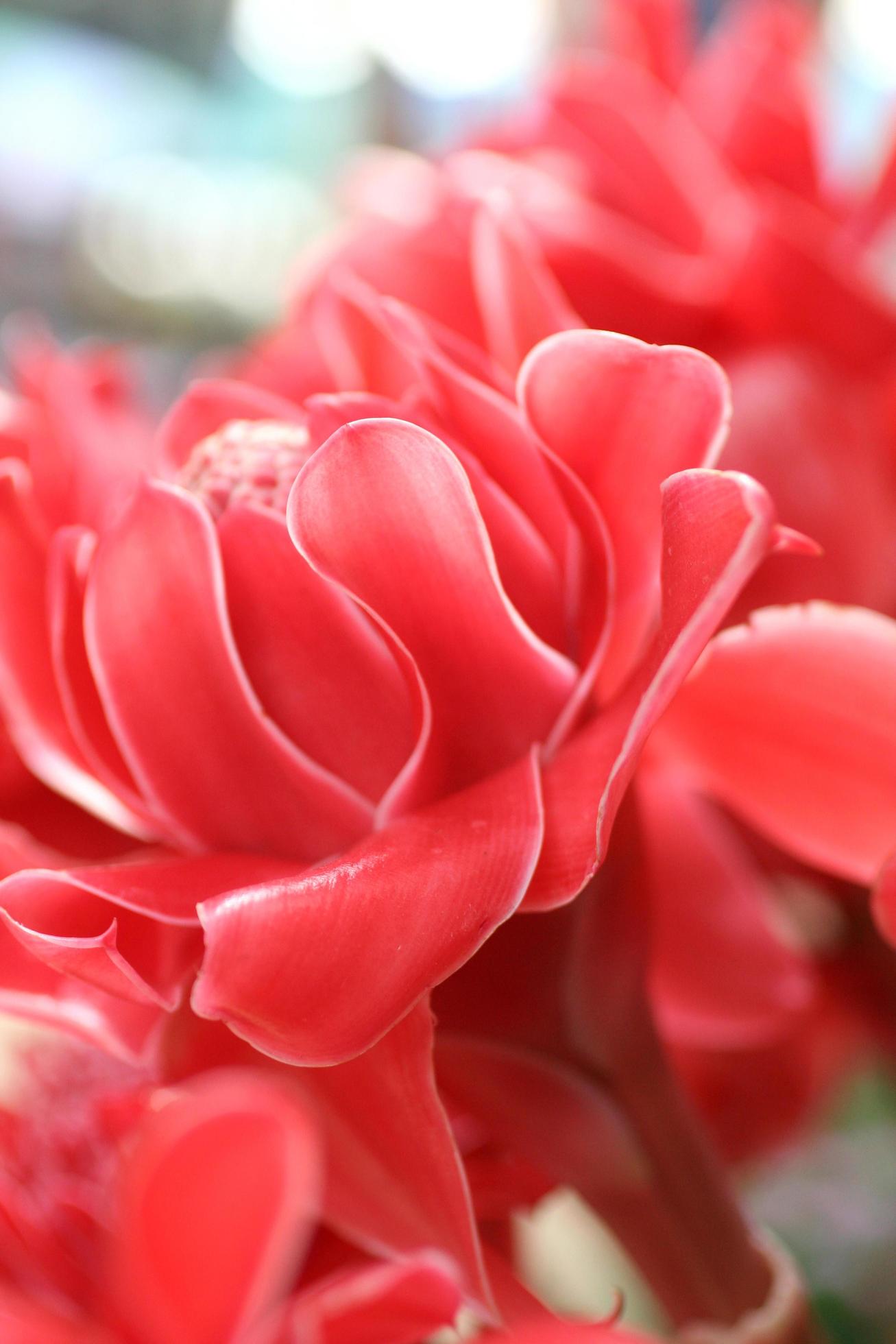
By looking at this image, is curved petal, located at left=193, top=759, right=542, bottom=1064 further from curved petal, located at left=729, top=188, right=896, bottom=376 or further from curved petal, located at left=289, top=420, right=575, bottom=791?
curved petal, located at left=729, top=188, right=896, bottom=376

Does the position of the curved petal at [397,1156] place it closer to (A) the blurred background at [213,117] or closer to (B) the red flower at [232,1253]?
(B) the red flower at [232,1253]

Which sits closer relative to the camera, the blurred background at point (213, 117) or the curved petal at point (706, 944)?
the curved petal at point (706, 944)

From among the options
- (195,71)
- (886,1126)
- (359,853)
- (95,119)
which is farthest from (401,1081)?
(195,71)

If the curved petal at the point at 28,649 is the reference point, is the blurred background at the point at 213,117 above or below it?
below

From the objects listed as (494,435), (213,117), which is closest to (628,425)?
(494,435)

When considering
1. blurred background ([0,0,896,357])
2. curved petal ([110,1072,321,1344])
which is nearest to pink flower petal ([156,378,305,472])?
curved petal ([110,1072,321,1344])

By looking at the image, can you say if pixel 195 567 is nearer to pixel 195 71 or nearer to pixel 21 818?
pixel 21 818

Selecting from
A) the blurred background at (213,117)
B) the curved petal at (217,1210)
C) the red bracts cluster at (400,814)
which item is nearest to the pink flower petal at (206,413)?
the red bracts cluster at (400,814)
